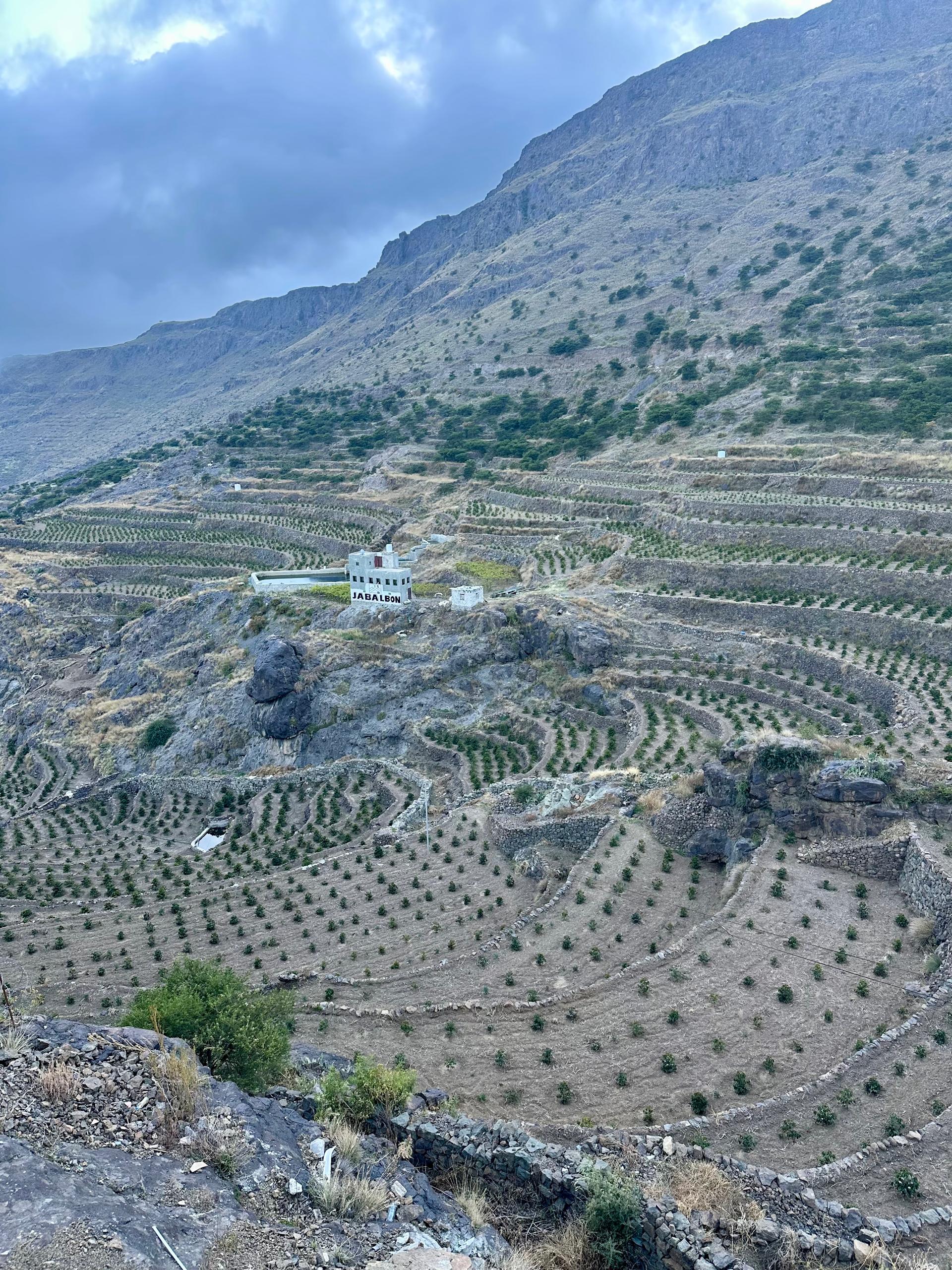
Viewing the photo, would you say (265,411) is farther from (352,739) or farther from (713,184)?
(352,739)

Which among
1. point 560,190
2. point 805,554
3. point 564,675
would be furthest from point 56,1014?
point 560,190

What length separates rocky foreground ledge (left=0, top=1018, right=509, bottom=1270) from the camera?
25.5 ft

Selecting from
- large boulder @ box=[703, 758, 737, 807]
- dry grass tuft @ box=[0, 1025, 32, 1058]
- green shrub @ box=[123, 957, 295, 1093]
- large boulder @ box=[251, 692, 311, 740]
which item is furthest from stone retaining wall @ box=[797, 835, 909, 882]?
large boulder @ box=[251, 692, 311, 740]

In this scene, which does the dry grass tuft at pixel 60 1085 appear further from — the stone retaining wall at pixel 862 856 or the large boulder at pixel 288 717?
the large boulder at pixel 288 717

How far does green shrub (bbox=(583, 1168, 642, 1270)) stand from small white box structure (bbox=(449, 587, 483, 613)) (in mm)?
39862

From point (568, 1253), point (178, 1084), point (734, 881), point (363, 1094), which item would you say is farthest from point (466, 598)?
point (568, 1253)

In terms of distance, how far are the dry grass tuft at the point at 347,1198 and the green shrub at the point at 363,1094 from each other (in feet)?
6.25

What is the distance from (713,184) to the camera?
5945 inches

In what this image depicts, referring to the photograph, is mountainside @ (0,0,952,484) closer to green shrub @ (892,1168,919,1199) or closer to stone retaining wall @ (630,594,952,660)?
stone retaining wall @ (630,594,952,660)

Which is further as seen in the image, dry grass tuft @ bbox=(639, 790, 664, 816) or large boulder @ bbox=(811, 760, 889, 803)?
dry grass tuft @ bbox=(639, 790, 664, 816)

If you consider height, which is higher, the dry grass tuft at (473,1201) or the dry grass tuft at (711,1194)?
the dry grass tuft at (473,1201)

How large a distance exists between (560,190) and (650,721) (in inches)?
7229

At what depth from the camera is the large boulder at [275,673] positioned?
4703cm

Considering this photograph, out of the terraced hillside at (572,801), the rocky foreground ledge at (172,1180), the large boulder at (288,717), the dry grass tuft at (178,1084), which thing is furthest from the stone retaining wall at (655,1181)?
the large boulder at (288,717)
